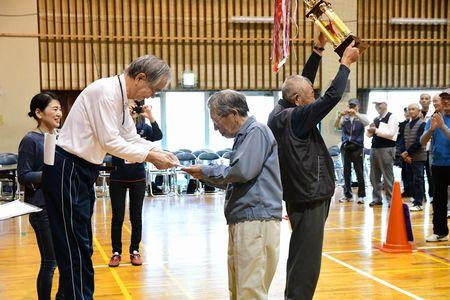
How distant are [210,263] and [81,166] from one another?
3564mm

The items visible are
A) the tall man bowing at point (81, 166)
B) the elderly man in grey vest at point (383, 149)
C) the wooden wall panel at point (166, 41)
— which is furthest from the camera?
the wooden wall panel at point (166, 41)

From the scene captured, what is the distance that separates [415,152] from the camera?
10.4 metres

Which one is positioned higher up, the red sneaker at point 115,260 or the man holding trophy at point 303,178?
the man holding trophy at point 303,178

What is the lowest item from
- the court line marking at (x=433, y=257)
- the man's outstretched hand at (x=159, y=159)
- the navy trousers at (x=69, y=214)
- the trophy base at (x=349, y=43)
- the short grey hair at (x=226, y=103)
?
the court line marking at (x=433, y=257)

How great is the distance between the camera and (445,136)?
22.5ft

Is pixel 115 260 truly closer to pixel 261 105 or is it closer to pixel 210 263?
pixel 210 263

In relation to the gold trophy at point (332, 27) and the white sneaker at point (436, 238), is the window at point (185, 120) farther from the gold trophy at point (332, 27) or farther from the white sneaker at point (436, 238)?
the gold trophy at point (332, 27)

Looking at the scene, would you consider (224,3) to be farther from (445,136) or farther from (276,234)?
(276,234)

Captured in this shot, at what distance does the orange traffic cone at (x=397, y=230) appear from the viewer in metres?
6.87

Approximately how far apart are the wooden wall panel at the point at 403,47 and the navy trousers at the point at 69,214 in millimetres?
12727

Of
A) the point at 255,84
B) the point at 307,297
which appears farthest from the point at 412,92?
the point at 307,297

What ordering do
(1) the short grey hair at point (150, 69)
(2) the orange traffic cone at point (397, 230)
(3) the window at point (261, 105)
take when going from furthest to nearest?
(3) the window at point (261, 105) → (2) the orange traffic cone at point (397, 230) → (1) the short grey hair at point (150, 69)

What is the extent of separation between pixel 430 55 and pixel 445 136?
9251 mm

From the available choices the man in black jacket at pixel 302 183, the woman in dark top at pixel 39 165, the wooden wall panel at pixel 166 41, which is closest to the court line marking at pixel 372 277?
the man in black jacket at pixel 302 183
